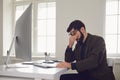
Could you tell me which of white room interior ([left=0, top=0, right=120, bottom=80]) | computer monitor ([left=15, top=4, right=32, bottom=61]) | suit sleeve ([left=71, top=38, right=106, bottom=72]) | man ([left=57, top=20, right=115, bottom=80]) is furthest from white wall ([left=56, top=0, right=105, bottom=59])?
computer monitor ([left=15, top=4, right=32, bottom=61])

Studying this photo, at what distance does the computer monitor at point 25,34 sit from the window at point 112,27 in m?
2.15

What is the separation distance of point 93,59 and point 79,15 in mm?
1882

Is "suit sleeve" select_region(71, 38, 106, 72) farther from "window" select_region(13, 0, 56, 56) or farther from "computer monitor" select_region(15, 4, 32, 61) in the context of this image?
"window" select_region(13, 0, 56, 56)

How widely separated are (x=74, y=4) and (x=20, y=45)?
2076mm

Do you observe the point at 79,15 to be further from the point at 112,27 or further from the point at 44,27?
the point at 44,27

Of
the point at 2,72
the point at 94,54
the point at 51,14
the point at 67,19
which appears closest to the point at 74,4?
the point at 67,19

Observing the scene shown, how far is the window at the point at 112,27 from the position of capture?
343cm

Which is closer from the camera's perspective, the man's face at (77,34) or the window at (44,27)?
the man's face at (77,34)

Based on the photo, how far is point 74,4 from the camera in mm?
3529

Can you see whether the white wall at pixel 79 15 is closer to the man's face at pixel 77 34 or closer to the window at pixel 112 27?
the window at pixel 112 27

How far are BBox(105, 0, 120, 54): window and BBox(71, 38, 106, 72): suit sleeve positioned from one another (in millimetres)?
1644

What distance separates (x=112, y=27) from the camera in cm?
346

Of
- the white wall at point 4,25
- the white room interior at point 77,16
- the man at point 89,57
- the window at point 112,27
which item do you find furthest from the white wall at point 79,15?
the man at point 89,57

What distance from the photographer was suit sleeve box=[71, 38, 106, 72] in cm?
169
